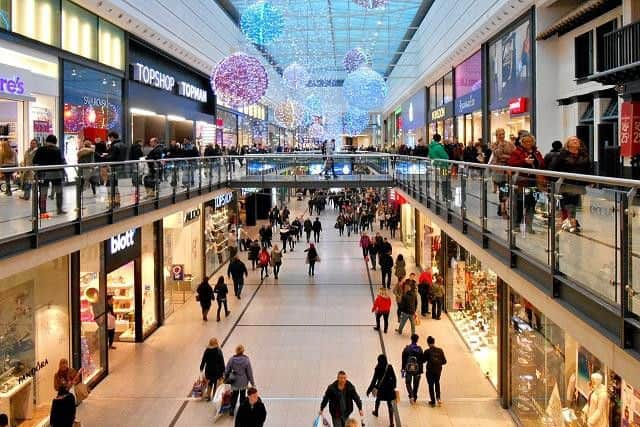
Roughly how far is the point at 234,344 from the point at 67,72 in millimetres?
8234

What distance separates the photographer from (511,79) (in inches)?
733

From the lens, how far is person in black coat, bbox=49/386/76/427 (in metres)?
Result: 7.75

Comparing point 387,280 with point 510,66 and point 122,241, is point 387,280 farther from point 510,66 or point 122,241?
point 122,241

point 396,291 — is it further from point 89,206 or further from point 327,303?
point 89,206

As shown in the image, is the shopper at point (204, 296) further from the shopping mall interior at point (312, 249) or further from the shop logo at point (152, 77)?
the shop logo at point (152, 77)

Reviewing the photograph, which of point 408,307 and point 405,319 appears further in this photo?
point 405,319

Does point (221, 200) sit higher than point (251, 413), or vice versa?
point (221, 200)

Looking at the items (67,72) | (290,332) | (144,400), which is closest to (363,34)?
(67,72)

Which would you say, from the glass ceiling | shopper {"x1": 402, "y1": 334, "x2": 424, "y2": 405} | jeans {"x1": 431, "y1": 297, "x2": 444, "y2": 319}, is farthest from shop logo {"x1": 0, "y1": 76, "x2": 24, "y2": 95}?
the glass ceiling

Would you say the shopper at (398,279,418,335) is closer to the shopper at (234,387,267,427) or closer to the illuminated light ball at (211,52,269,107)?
the illuminated light ball at (211,52,269,107)

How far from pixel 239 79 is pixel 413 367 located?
7.63m

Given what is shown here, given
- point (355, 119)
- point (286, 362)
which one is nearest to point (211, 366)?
point (286, 362)

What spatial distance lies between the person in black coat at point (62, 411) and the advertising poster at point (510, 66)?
13.3 m

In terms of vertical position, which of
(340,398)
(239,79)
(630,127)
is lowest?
(340,398)
